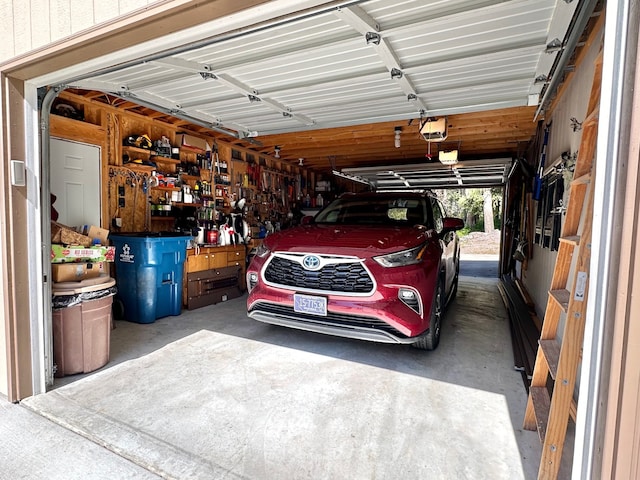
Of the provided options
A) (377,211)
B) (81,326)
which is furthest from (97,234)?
(377,211)

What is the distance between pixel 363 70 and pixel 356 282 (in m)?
1.81

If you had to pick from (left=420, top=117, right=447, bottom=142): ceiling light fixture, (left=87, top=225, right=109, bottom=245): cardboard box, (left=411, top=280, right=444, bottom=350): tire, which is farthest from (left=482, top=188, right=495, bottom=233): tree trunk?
(left=87, top=225, right=109, bottom=245): cardboard box

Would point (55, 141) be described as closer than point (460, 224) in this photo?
Yes

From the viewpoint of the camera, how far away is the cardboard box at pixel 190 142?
5.11 metres

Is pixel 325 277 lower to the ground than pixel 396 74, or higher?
lower

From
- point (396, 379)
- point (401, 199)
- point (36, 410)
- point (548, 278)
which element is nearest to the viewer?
point (36, 410)

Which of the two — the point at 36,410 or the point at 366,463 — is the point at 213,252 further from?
the point at 366,463

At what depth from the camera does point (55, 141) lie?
3.69 metres

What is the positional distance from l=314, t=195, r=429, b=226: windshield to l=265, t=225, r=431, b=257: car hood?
1.18 ft

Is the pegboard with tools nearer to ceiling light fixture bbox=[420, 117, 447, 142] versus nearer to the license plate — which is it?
the license plate

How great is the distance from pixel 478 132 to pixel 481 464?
4.73 m

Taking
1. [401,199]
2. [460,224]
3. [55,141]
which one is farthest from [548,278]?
[55,141]

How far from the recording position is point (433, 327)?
3035mm

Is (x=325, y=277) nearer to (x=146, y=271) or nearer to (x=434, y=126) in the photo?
(x=146, y=271)
